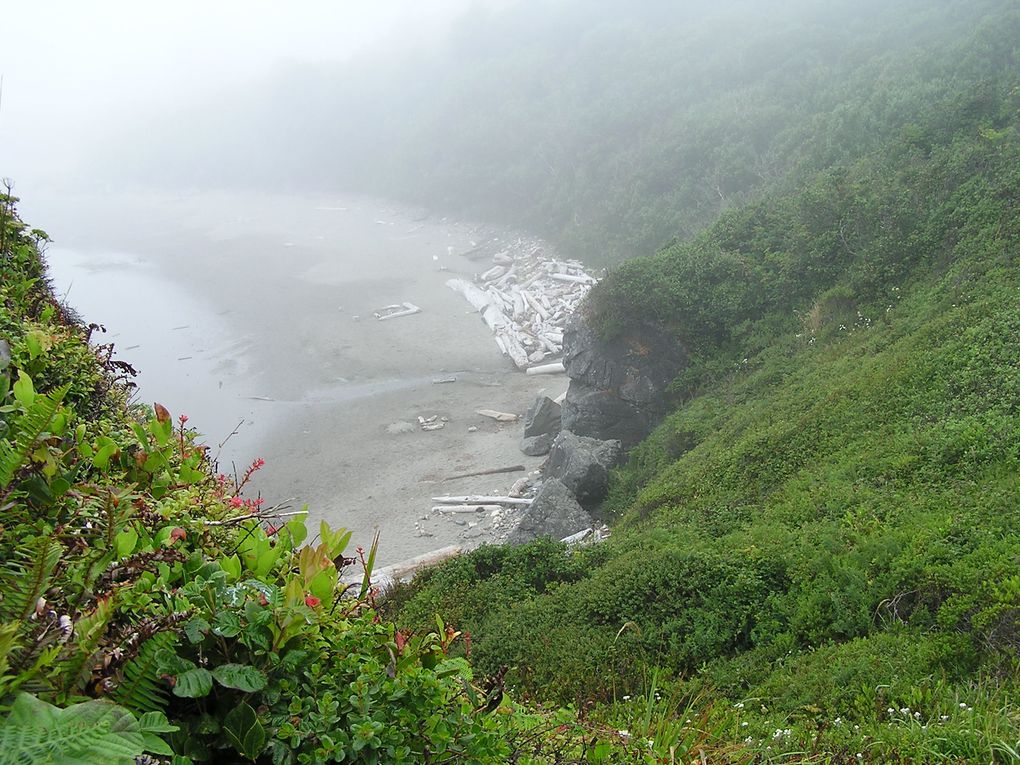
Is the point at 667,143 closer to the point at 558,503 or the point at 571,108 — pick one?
the point at 571,108

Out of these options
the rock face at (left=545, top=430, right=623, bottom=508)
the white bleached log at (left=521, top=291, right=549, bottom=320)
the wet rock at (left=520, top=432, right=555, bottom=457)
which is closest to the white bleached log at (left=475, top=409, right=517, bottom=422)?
the wet rock at (left=520, top=432, right=555, bottom=457)

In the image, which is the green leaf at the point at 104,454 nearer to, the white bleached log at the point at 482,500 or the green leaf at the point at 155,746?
the green leaf at the point at 155,746

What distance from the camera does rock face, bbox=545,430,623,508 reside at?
18.8 metres

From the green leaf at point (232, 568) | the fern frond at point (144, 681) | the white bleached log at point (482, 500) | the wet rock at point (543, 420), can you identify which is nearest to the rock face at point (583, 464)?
the white bleached log at point (482, 500)

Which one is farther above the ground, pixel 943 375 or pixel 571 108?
pixel 571 108

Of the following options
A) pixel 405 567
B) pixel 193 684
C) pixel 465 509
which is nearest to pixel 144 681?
pixel 193 684

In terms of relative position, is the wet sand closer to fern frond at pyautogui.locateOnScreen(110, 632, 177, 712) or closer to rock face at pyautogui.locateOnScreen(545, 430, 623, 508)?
rock face at pyautogui.locateOnScreen(545, 430, 623, 508)

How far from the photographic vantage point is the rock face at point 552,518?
663 inches

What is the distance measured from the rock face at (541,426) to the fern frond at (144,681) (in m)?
21.8

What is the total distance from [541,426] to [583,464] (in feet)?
19.1

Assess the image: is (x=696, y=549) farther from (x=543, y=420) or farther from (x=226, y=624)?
(x=543, y=420)

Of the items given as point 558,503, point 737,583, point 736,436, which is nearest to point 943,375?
point 736,436

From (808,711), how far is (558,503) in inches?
461

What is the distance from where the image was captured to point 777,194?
28.7 metres
